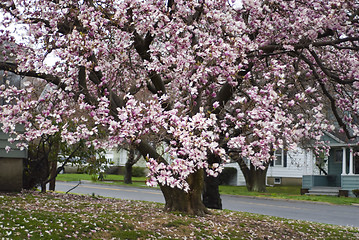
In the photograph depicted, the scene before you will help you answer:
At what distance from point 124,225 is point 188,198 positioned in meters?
2.66

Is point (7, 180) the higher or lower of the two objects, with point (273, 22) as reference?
lower

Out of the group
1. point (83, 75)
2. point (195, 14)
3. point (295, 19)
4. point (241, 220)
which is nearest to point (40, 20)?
point (83, 75)

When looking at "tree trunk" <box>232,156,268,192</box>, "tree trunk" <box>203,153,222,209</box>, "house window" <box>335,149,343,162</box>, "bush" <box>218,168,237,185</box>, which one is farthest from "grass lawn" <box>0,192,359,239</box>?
"bush" <box>218,168,237,185</box>

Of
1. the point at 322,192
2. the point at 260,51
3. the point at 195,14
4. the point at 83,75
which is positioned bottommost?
the point at 322,192

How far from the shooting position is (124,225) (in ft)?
28.7

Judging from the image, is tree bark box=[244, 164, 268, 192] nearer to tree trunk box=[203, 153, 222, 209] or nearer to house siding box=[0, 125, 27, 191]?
tree trunk box=[203, 153, 222, 209]

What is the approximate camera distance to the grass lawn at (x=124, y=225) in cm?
775

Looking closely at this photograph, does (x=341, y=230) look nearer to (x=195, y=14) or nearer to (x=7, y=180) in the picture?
(x=195, y=14)

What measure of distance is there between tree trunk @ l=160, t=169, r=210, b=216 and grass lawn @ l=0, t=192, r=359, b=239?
366mm

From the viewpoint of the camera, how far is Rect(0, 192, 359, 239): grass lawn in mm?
7750

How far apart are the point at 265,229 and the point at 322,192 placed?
67.9 ft

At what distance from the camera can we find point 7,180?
13.5m

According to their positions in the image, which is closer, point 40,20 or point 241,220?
point 40,20

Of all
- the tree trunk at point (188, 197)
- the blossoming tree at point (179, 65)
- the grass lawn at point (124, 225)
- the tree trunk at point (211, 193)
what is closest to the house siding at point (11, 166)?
the grass lawn at point (124, 225)
